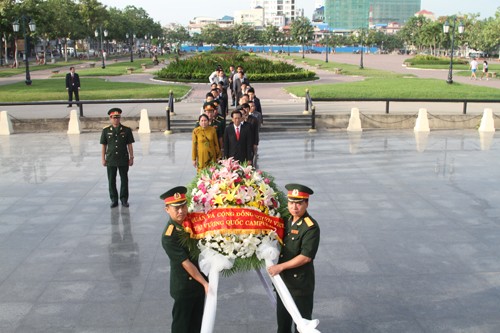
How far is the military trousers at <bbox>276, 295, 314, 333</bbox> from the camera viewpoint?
202 inches

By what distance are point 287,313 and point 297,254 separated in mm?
625

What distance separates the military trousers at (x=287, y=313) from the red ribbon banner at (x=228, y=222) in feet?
2.28

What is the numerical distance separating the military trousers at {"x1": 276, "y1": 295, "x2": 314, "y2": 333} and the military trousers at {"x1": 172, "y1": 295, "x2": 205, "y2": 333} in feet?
2.41

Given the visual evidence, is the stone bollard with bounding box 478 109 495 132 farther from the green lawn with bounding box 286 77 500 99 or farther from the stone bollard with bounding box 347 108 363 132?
the green lawn with bounding box 286 77 500 99

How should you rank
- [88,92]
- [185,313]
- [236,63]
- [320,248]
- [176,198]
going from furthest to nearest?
[236,63]
[88,92]
[320,248]
[185,313]
[176,198]

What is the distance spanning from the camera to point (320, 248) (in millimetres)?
8258

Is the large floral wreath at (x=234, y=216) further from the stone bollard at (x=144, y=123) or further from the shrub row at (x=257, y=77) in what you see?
the shrub row at (x=257, y=77)

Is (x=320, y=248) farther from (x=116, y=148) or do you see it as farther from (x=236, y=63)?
(x=236, y=63)

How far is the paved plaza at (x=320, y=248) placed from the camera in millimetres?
6195

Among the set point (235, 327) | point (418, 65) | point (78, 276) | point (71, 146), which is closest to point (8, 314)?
point (78, 276)

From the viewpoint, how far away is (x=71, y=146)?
54.9 feet

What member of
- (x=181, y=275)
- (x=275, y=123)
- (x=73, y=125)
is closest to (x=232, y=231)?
(x=181, y=275)

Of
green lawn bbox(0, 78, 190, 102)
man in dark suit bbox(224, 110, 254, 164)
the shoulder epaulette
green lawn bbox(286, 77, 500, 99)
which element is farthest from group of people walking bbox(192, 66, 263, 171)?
green lawn bbox(0, 78, 190, 102)

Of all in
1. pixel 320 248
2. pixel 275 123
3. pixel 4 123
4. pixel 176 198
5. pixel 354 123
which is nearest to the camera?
pixel 176 198
